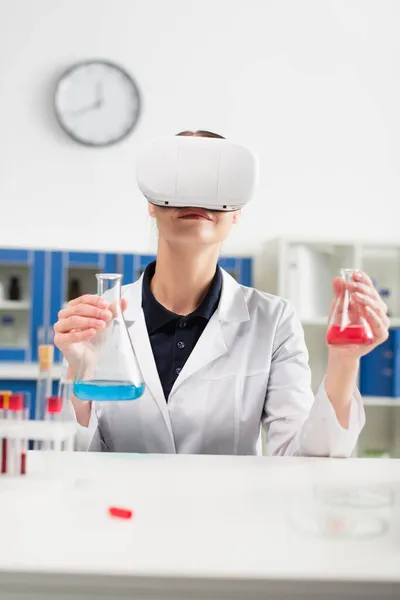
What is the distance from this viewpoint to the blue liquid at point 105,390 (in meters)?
1.16

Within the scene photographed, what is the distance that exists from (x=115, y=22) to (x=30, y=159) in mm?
900

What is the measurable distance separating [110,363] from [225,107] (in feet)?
9.96

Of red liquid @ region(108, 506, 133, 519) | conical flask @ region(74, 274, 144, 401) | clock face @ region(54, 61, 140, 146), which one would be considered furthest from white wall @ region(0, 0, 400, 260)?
red liquid @ region(108, 506, 133, 519)

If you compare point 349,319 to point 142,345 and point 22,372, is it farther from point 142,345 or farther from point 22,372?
point 22,372

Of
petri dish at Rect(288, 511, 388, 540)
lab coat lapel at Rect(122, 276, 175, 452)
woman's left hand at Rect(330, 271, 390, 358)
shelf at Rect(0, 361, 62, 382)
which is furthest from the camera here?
shelf at Rect(0, 361, 62, 382)

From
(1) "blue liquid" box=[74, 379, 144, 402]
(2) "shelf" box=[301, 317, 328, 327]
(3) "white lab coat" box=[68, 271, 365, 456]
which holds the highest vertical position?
(1) "blue liquid" box=[74, 379, 144, 402]

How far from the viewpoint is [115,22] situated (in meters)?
3.91

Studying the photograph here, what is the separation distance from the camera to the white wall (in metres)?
3.87

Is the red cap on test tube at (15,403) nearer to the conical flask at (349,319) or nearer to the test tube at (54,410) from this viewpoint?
the test tube at (54,410)

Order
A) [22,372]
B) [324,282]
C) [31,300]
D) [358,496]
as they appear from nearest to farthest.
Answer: [358,496] → [22,372] → [31,300] → [324,282]

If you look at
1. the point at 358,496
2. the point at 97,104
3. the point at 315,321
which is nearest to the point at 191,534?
the point at 358,496

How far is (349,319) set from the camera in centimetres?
123

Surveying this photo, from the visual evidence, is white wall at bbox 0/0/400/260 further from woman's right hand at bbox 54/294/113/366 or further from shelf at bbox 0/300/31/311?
woman's right hand at bbox 54/294/113/366

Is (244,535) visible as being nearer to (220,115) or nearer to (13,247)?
(13,247)
